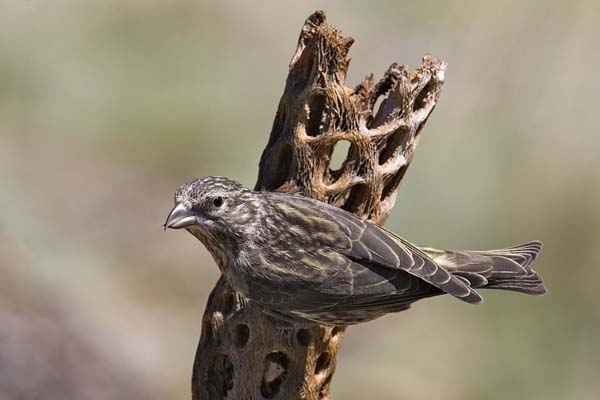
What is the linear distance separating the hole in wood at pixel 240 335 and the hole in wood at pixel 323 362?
0.41m

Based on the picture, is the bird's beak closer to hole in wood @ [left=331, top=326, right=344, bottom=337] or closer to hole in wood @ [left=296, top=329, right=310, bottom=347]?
hole in wood @ [left=296, top=329, right=310, bottom=347]

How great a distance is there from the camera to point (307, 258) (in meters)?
5.55

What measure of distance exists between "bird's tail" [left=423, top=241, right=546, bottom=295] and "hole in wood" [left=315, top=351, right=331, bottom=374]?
2.48 ft

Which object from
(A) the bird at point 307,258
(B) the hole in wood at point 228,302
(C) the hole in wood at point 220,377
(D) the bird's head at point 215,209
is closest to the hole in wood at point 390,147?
(A) the bird at point 307,258

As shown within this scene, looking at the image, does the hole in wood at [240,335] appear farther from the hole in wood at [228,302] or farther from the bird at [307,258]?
the bird at [307,258]

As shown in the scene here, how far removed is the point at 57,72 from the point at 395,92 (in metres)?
5.89

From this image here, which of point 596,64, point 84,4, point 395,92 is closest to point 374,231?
point 395,92

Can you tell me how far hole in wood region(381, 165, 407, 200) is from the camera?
5.82 m

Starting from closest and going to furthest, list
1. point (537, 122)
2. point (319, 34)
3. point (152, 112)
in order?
point (319, 34)
point (537, 122)
point (152, 112)

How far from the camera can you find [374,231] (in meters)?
5.57

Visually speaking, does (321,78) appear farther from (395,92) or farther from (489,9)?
(489,9)

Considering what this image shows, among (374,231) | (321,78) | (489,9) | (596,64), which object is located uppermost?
(489,9)

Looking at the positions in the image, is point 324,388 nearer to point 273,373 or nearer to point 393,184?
point 273,373

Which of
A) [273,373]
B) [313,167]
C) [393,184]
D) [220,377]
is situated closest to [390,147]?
[393,184]
